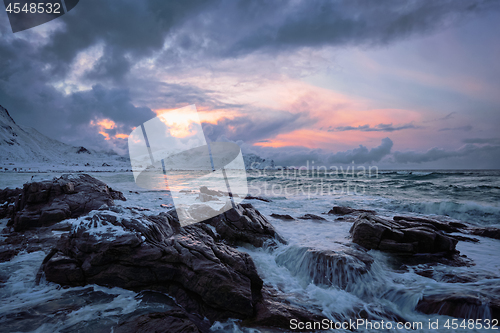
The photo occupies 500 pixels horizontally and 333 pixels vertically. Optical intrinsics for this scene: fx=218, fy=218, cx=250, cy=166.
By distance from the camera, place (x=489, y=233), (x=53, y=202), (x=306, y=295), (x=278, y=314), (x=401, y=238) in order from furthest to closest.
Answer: (x=53, y=202)
(x=489, y=233)
(x=401, y=238)
(x=306, y=295)
(x=278, y=314)

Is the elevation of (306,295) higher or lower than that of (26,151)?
lower

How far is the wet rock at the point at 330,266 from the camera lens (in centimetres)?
567

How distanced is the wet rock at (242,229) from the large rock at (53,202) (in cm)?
622

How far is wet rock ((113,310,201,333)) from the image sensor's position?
3.62 m

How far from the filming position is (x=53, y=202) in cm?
983

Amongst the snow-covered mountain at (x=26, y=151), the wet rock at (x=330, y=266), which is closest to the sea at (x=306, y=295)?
the wet rock at (x=330, y=266)

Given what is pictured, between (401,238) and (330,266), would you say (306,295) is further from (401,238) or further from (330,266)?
(401,238)

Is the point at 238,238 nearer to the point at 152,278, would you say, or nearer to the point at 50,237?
the point at 152,278

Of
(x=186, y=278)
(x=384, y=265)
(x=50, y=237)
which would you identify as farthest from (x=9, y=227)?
(x=384, y=265)

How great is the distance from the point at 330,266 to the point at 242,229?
11.7 feet

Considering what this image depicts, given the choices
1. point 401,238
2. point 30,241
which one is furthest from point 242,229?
point 30,241

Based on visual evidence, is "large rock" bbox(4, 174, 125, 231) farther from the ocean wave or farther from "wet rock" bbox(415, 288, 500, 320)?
the ocean wave

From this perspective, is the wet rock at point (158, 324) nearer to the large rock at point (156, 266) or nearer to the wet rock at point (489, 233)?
the large rock at point (156, 266)

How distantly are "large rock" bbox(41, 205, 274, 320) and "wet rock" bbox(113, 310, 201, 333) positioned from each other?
60 cm
